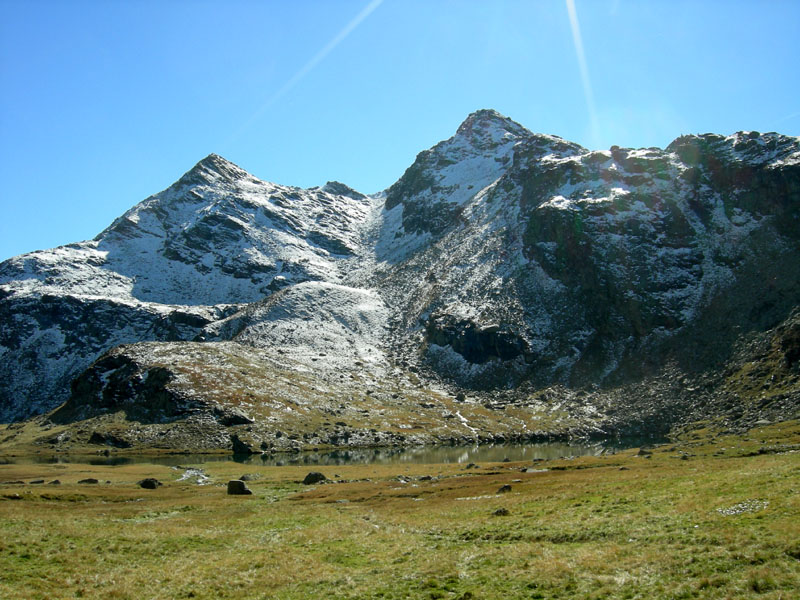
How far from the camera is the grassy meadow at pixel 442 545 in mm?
20297

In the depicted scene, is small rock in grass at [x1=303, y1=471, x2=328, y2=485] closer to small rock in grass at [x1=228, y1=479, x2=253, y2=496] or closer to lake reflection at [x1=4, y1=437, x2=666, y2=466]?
small rock in grass at [x1=228, y1=479, x2=253, y2=496]

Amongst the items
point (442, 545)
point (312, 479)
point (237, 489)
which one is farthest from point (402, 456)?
point (442, 545)

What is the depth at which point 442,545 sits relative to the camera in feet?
99.3

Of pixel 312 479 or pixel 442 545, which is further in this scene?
pixel 312 479

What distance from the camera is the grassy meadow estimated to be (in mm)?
20297

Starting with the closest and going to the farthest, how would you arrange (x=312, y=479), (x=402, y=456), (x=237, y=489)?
(x=237, y=489) → (x=312, y=479) → (x=402, y=456)

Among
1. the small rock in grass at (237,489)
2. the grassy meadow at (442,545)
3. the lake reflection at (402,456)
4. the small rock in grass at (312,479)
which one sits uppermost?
the grassy meadow at (442,545)

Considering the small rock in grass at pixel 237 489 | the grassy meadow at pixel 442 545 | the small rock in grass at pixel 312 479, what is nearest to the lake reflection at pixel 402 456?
the small rock in grass at pixel 312 479

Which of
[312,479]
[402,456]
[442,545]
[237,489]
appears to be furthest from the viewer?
[402,456]

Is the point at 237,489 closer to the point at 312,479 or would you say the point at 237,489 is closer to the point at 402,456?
the point at 312,479

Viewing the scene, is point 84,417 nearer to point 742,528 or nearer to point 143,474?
point 143,474

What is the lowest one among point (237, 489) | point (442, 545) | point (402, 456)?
point (402, 456)

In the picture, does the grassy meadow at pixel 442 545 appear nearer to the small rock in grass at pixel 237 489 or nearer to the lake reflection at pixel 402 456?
the small rock in grass at pixel 237 489

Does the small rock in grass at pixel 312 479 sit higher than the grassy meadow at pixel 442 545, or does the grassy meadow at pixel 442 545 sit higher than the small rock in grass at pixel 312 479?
the grassy meadow at pixel 442 545
